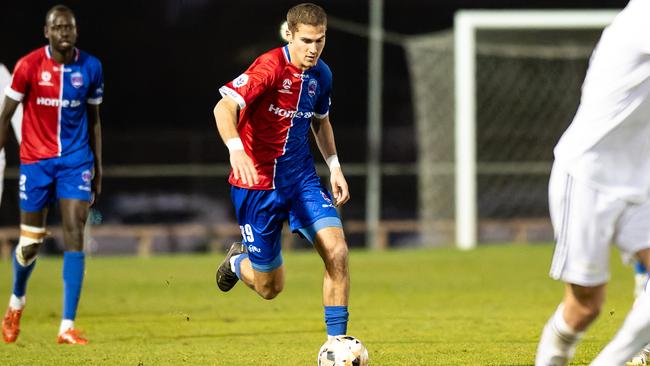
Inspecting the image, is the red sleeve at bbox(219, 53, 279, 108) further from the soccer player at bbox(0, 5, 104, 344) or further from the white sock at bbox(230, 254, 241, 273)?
the soccer player at bbox(0, 5, 104, 344)

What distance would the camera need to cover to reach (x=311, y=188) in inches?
317

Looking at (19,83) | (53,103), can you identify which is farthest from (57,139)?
(19,83)

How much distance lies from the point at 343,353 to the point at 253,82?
67.0 inches

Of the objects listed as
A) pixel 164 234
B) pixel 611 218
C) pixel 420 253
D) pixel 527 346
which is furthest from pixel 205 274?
Result: pixel 611 218

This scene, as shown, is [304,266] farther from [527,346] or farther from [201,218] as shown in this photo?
[527,346]

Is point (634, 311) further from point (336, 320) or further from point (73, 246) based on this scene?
point (73, 246)

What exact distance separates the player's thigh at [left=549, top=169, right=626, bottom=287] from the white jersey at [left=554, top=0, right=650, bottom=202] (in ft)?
0.18

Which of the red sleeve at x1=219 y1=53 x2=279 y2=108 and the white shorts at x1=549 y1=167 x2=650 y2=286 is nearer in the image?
the white shorts at x1=549 y1=167 x2=650 y2=286

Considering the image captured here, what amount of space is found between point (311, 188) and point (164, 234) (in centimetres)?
1791

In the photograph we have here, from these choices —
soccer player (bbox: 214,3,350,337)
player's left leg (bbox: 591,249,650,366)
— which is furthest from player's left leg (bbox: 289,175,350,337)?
player's left leg (bbox: 591,249,650,366)

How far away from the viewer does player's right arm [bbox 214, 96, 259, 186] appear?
6809 millimetres

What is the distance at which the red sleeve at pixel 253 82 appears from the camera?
24.9 ft

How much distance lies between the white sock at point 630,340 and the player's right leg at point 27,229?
18.0 ft

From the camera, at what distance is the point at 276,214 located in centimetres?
820
